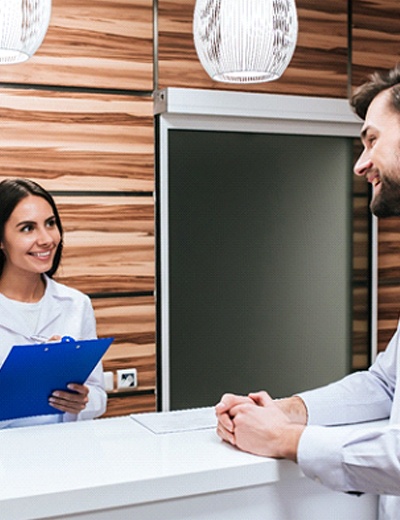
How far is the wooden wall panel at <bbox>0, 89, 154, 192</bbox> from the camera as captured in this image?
3283mm

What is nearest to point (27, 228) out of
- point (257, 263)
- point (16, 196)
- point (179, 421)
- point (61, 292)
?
point (16, 196)

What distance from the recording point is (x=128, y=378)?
3.53 metres

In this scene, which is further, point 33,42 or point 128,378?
point 128,378

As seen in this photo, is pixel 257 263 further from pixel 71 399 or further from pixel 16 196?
pixel 71 399

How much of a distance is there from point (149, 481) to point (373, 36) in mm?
3253

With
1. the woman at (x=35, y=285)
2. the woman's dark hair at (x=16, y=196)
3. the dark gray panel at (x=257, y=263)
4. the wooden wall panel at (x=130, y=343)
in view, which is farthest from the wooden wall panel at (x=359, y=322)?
the woman's dark hair at (x=16, y=196)

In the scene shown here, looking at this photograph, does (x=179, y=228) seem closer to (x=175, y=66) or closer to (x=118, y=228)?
(x=118, y=228)

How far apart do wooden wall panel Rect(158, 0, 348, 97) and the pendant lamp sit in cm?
173

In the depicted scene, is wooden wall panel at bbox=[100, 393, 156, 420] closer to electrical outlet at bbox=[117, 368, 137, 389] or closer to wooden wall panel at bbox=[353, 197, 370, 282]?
electrical outlet at bbox=[117, 368, 137, 389]

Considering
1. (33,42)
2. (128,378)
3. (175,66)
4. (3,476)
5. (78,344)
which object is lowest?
(128,378)

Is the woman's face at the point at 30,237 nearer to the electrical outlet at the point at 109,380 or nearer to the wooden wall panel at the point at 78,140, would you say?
the wooden wall panel at the point at 78,140

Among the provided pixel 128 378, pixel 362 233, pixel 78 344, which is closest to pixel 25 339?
pixel 128 378

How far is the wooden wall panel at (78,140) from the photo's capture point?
3.28m

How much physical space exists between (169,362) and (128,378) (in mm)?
221
